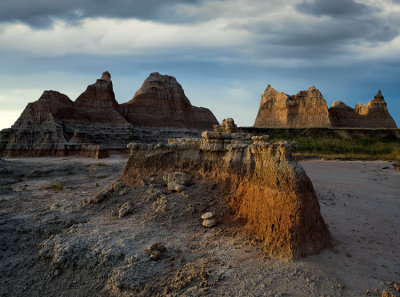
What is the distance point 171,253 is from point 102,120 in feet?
134

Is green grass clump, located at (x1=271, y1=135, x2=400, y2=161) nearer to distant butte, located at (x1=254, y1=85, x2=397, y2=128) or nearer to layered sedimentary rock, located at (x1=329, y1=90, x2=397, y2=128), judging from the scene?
distant butte, located at (x1=254, y1=85, x2=397, y2=128)

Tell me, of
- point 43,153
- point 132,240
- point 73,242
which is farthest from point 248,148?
point 43,153

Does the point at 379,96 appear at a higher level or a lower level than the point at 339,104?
higher

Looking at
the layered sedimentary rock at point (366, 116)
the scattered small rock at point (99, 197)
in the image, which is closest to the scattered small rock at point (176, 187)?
the scattered small rock at point (99, 197)

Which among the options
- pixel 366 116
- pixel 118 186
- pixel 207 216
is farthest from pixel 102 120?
pixel 366 116

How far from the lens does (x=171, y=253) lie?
13.0 ft

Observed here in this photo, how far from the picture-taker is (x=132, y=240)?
14.4ft

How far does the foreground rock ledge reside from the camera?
12.6 ft

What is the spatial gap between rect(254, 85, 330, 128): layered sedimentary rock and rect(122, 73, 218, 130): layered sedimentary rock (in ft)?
44.6

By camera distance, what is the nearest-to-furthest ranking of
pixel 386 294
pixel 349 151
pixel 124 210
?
pixel 386 294
pixel 124 210
pixel 349 151

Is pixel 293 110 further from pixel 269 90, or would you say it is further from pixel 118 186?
pixel 118 186

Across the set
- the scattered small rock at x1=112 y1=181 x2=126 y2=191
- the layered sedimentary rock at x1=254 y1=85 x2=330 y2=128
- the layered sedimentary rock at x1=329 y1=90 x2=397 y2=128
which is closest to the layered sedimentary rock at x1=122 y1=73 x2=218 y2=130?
the layered sedimentary rock at x1=254 y1=85 x2=330 y2=128

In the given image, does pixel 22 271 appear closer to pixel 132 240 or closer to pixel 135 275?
pixel 132 240

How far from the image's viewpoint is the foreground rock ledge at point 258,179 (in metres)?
3.85
